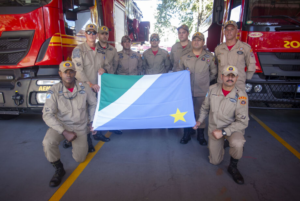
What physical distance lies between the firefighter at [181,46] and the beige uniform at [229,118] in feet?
4.88

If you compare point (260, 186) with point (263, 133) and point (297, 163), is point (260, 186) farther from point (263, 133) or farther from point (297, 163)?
point (263, 133)

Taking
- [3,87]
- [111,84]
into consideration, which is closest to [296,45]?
[111,84]

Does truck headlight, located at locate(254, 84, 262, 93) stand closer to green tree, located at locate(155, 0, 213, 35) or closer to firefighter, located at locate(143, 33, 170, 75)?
firefighter, located at locate(143, 33, 170, 75)

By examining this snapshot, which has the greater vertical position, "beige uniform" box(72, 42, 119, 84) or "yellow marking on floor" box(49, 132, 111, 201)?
"beige uniform" box(72, 42, 119, 84)

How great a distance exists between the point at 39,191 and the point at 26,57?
2436mm

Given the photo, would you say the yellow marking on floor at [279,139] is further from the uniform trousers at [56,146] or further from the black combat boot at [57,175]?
the black combat boot at [57,175]

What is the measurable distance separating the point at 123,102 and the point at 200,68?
145 cm

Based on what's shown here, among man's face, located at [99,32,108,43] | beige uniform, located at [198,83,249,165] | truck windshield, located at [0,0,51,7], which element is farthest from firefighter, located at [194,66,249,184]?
truck windshield, located at [0,0,51,7]

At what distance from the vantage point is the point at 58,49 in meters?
3.58

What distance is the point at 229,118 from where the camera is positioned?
2797 millimetres

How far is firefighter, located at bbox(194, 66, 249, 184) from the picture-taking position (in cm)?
259

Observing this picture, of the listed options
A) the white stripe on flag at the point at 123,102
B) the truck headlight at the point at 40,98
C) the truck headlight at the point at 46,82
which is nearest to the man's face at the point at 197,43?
the white stripe on flag at the point at 123,102

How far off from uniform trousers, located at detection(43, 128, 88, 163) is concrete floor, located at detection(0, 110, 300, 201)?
0.58ft

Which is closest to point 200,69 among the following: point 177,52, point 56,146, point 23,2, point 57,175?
point 177,52
